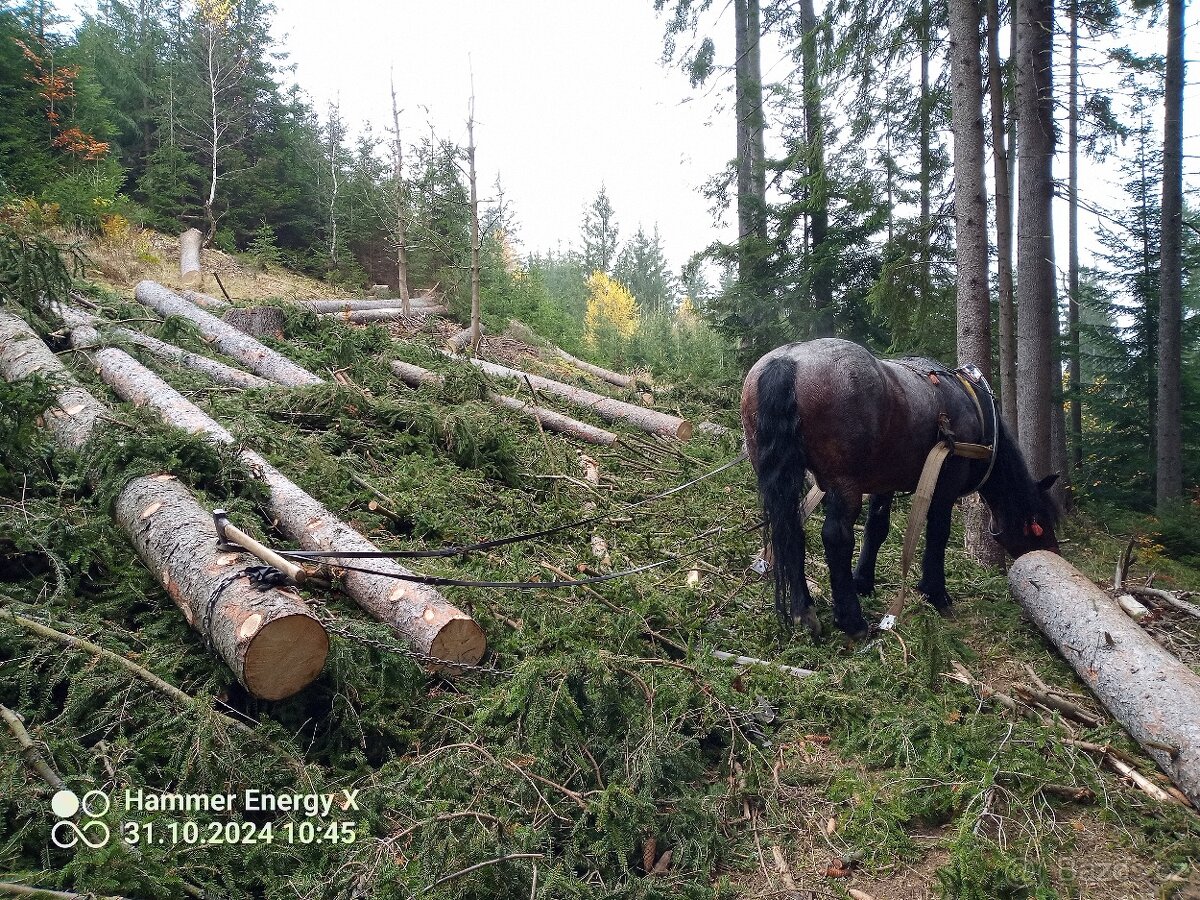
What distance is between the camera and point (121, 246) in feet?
49.5

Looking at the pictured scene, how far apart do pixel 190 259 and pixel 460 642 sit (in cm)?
1692

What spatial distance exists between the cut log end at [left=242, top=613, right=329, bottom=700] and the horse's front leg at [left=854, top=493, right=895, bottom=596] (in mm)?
3824

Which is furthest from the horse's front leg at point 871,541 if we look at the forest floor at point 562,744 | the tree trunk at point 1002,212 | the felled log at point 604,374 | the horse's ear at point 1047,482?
the felled log at point 604,374

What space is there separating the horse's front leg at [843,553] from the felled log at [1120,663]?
112 cm

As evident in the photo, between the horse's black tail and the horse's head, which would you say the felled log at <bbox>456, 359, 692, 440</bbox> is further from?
the horse's black tail

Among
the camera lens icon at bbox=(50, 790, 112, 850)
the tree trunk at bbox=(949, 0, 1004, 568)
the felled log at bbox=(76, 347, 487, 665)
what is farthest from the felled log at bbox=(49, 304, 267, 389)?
the tree trunk at bbox=(949, 0, 1004, 568)

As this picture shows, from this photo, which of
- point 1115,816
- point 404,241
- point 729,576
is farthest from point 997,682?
point 404,241

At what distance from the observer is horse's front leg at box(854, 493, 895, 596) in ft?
16.0

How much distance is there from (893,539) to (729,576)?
245cm

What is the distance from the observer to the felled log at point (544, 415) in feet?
29.4

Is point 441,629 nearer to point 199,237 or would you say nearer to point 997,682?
point 997,682

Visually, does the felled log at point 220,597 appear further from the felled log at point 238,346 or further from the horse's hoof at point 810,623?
the felled log at point 238,346

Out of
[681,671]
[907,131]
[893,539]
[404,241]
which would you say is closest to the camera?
[681,671]

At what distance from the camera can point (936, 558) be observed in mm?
4828
